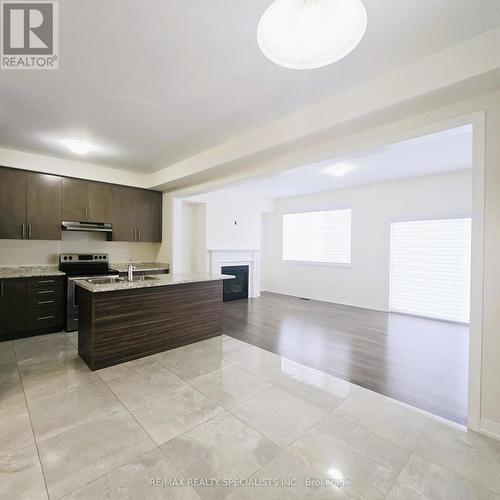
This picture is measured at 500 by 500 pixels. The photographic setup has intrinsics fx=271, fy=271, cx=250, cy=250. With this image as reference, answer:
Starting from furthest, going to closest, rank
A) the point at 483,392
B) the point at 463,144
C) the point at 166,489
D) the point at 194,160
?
the point at 194,160
the point at 463,144
the point at 483,392
the point at 166,489

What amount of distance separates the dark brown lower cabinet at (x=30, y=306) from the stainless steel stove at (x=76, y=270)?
146mm

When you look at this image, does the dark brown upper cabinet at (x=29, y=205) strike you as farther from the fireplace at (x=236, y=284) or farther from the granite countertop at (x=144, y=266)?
the fireplace at (x=236, y=284)

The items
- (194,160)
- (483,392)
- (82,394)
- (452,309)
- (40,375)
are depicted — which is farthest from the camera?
(452,309)

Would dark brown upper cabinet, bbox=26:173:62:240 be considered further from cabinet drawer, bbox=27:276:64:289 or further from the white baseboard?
the white baseboard

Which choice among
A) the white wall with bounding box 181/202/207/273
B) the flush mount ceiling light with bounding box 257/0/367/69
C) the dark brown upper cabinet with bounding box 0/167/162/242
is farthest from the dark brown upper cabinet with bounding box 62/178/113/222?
the flush mount ceiling light with bounding box 257/0/367/69

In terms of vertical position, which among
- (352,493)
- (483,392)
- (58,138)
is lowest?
(352,493)

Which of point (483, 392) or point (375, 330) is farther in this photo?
point (375, 330)

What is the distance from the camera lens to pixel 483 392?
6.51 ft

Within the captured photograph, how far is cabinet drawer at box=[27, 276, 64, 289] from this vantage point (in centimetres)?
388

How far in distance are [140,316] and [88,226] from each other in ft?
7.61

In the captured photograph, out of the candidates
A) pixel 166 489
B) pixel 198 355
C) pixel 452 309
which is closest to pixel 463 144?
pixel 452 309

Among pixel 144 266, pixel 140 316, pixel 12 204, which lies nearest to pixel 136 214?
pixel 144 266

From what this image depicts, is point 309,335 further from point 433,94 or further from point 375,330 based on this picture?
point 433,94

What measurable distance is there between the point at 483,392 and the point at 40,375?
3937 mm
